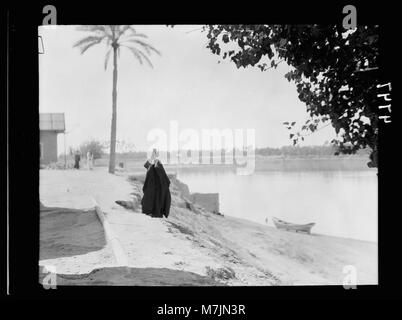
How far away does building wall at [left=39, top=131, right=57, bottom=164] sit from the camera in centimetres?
401

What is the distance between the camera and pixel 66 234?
4125 millimetres

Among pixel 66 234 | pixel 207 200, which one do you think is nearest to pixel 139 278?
pixel 66 234

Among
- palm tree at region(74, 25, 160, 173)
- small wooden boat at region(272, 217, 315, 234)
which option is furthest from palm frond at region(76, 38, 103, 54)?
small wooden boat at region(272, 217, 315, 234)

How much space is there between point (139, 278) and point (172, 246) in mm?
414

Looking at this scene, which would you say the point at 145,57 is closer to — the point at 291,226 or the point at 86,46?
the point at 86,46

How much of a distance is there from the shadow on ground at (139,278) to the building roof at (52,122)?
1356 mm

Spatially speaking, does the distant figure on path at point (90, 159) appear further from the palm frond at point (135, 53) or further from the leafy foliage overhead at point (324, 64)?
the leafy foliage overhead at point (324, 64)

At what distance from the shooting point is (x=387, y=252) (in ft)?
13.2

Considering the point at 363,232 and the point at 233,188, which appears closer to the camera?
the point at 363,232

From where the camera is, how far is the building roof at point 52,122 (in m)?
4.02

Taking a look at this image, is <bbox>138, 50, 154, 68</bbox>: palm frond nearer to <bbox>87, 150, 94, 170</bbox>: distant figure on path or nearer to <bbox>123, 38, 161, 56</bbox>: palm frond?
<bbox>123, 38, 161, 56</bbox>: palm frond
